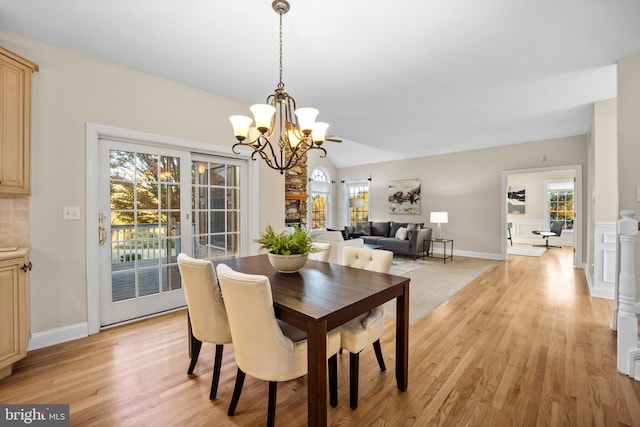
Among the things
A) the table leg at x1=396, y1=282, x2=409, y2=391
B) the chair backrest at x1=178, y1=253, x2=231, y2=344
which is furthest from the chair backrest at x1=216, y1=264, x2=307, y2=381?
the table leg at x1=396, y1=282, x2=409, y2=391

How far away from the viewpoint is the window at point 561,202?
329 inches

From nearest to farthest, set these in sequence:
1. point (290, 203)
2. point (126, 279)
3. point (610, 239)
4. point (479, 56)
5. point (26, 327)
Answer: point (26, 327) → point (479, 56) → point (126, 279) → point (610, 239) → point (290, 203)

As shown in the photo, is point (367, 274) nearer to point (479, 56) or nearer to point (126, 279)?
point (479, 56)

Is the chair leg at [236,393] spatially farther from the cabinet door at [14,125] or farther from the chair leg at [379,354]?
the cabinet door at [14,125]

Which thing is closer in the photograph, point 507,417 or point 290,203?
point 507,417

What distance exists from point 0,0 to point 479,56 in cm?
372

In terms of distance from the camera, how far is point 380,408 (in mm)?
1649

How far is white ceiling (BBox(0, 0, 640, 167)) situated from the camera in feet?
6.53

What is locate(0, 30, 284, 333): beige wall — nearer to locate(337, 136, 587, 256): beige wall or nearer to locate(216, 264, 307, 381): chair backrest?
locate(216, 264, 307, 381): chair backrest

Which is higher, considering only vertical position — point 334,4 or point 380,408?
point 334,4

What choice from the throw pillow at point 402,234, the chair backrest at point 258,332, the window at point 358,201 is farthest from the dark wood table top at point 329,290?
the window at point 358,201

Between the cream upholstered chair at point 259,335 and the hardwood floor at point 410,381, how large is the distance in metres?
0.39

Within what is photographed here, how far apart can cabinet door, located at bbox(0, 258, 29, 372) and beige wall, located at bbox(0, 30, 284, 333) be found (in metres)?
0.42

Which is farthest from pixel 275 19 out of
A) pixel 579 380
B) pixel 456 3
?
pixel 579 380
